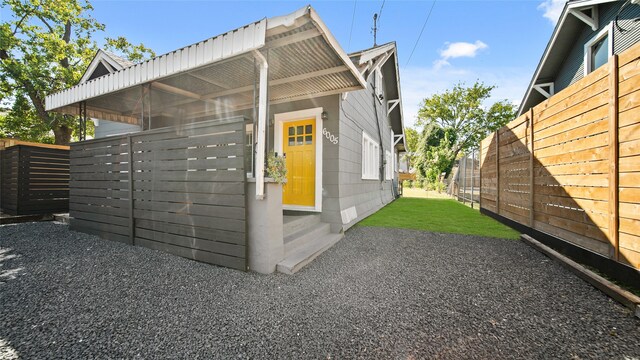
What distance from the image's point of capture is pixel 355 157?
255 inches

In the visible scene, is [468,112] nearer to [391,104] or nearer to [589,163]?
[391,104]

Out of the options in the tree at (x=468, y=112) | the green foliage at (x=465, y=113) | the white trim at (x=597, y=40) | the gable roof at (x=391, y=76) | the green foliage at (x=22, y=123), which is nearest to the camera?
the gable roof at (x=391, y=76)

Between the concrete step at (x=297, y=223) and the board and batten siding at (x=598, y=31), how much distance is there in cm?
951

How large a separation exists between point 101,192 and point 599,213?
784 centimetres

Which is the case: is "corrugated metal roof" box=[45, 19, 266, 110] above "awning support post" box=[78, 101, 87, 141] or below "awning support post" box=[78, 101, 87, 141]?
above

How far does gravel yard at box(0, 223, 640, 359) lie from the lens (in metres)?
1.75

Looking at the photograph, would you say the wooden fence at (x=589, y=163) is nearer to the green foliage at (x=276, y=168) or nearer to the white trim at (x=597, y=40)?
the green foliage at (x=276, y=168)

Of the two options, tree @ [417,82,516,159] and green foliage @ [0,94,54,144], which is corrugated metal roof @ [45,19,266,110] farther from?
tree @ [417,82,516,159]

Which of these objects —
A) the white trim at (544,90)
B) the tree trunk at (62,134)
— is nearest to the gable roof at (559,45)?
the white trim at (544,90)

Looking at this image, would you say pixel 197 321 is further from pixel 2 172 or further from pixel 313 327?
pixel 2 172

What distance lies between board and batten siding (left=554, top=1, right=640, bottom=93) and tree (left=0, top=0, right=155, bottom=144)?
21.2 m

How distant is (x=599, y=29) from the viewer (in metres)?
7.42

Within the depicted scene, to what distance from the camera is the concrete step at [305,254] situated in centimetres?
314

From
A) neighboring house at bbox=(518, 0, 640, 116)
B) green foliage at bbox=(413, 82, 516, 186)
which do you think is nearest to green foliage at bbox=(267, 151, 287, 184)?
neighboring house at bbox=(518, 0, 640, 116)
